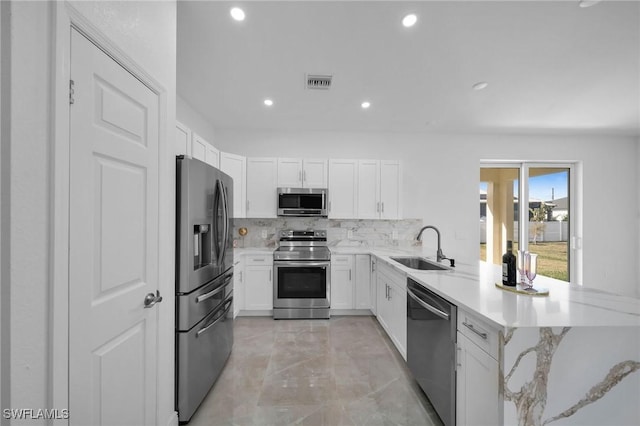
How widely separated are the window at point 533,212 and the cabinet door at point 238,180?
400 cm

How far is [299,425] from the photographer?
5.58ft

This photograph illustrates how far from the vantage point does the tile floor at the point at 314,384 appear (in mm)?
1773

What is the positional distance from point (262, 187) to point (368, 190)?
1.60 metres

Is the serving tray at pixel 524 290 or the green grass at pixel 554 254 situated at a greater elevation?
the serving tray at pixel 524 290

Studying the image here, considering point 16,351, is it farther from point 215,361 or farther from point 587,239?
point 587,239

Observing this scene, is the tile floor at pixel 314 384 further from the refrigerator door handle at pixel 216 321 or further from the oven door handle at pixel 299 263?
the oven door handle at pixel 299 263

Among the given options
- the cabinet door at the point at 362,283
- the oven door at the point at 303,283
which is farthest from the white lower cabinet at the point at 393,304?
the oven door at the point at 303,283

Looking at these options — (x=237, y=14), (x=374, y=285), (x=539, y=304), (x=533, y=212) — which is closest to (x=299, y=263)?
(x=374, y=285)

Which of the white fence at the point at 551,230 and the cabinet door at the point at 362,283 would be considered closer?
the cabinet door at the point at 362,283

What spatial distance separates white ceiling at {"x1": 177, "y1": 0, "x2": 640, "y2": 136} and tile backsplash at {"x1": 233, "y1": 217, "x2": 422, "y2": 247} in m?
1.58

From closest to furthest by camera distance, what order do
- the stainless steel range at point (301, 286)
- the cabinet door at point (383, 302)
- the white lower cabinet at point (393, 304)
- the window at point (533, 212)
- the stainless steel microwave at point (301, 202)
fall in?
the white lower cabinet at point (393, 304), the cabinet door at point (383, 302), the stainless steel range at point (301, 286), the stainless steel microwave at point (301, 202), the window at point (533, 212)

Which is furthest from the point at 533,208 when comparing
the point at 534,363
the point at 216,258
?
the point at 216,258

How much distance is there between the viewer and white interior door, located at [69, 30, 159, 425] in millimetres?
996

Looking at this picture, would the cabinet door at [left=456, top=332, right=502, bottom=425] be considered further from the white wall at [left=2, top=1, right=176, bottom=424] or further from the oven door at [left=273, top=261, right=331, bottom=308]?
the oven door at [left=273, top=261, right=331, bottom=308]
